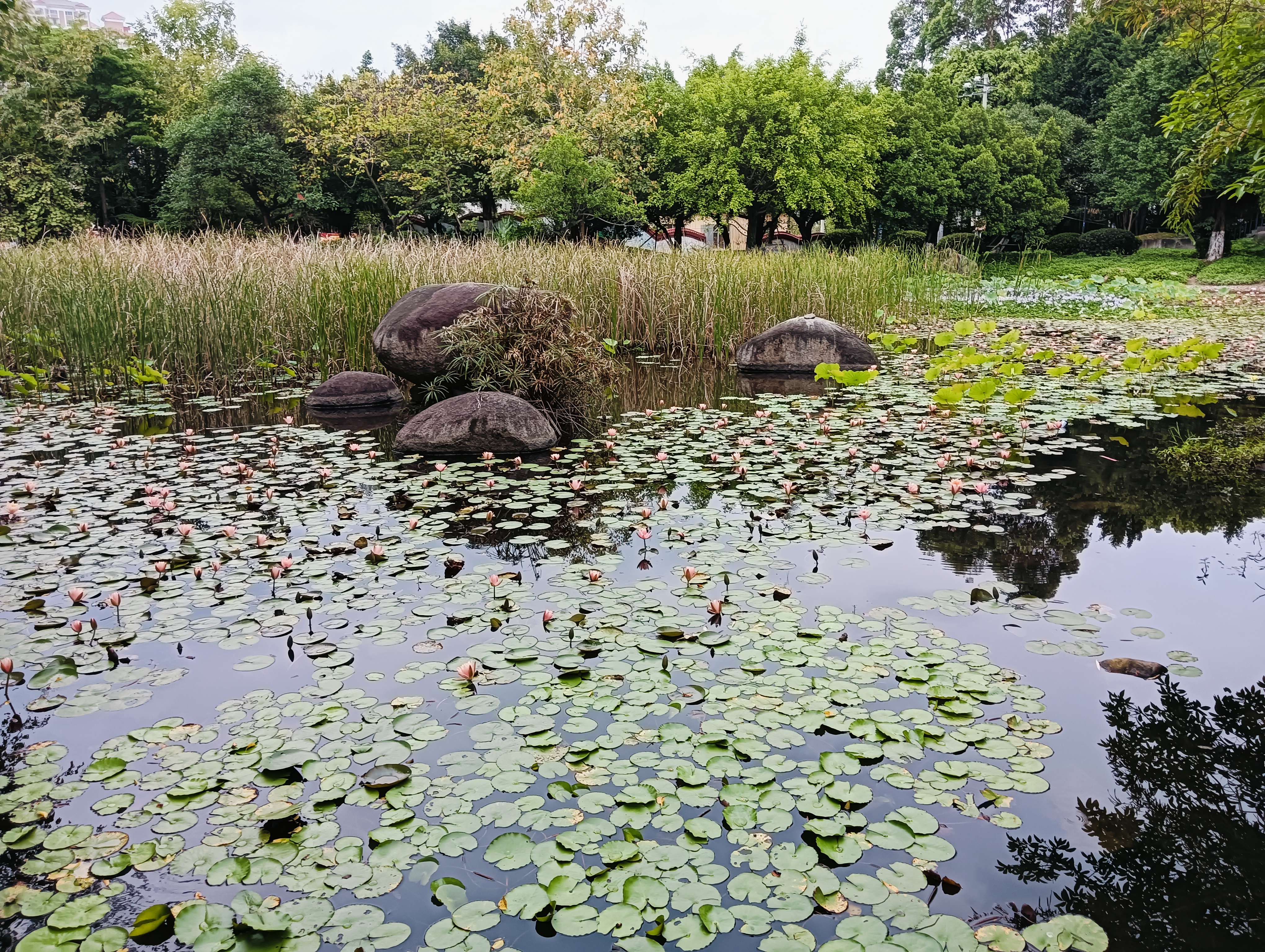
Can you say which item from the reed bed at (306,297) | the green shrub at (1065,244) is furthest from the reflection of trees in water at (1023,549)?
the green shrub at (1065,244)

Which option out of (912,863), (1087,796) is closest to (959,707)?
(1087,796)

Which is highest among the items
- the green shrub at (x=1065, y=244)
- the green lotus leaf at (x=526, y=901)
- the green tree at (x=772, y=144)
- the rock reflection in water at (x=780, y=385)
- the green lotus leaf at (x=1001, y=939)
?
the green tree at (x=772, y=144)

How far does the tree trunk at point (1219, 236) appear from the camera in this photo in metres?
26.2

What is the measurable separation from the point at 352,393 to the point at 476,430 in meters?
2.52

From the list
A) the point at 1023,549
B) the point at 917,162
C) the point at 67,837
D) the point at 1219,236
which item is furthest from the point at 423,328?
the point at 1219,236

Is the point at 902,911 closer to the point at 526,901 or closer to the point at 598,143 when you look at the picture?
the point at 526,901

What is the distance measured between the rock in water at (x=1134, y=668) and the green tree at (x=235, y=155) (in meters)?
31.3

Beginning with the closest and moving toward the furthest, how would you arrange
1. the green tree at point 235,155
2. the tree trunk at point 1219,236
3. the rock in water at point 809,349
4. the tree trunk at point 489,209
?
the rock in water at point 809,349, the tree trunk at point 1219,236, the tree trunk at point 489,209, the green tree at point 235,155

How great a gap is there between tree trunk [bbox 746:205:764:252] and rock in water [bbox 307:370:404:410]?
825 inches

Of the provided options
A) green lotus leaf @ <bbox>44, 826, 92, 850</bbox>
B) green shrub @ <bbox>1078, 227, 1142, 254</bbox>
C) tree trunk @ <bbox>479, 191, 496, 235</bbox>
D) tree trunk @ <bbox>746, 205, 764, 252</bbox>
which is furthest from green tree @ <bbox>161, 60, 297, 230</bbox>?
green lotus leaf @ <bbox>44, 826, 92, 850</bbox>

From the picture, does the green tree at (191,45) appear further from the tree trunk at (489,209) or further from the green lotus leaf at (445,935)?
the green lotus leaf at (445,935)

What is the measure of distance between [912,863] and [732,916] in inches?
17.8

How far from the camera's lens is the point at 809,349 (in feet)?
30.1

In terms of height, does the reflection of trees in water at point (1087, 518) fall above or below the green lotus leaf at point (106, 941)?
above
